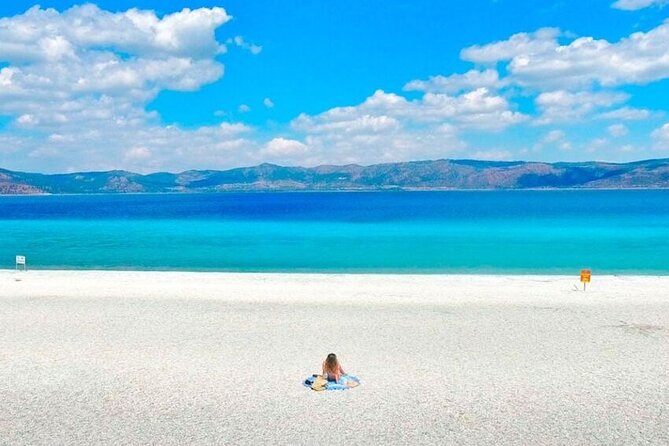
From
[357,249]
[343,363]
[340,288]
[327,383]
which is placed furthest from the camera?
[357,249]

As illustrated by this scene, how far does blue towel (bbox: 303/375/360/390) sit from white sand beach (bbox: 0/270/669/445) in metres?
0.25

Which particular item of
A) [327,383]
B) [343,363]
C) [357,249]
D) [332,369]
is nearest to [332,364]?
[332,369]

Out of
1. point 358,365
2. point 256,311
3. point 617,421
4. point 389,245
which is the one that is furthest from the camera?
point 389,245

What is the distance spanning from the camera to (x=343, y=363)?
11578mm

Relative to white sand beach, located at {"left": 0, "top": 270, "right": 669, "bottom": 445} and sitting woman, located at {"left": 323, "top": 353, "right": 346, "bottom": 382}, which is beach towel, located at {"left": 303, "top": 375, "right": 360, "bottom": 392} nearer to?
sitting woman, located at {"left": 323, "top": 353, "right": 346, "bottom": 382}

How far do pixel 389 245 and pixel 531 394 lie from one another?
30.5 m

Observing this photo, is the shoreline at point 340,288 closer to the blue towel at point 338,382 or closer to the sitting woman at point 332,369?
the blue towel at point 338,382

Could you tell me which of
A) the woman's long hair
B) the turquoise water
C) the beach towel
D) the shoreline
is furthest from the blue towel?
the turquoise water

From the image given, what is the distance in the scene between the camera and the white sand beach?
8.53 m

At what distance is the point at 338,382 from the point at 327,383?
20 centimetres

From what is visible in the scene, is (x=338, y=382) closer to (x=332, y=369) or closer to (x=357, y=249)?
(x=332, y=369)

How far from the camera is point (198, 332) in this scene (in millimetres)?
14125

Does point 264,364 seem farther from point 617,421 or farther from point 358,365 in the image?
point 617,421

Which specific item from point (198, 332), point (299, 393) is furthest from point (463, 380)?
point (198, 332)
